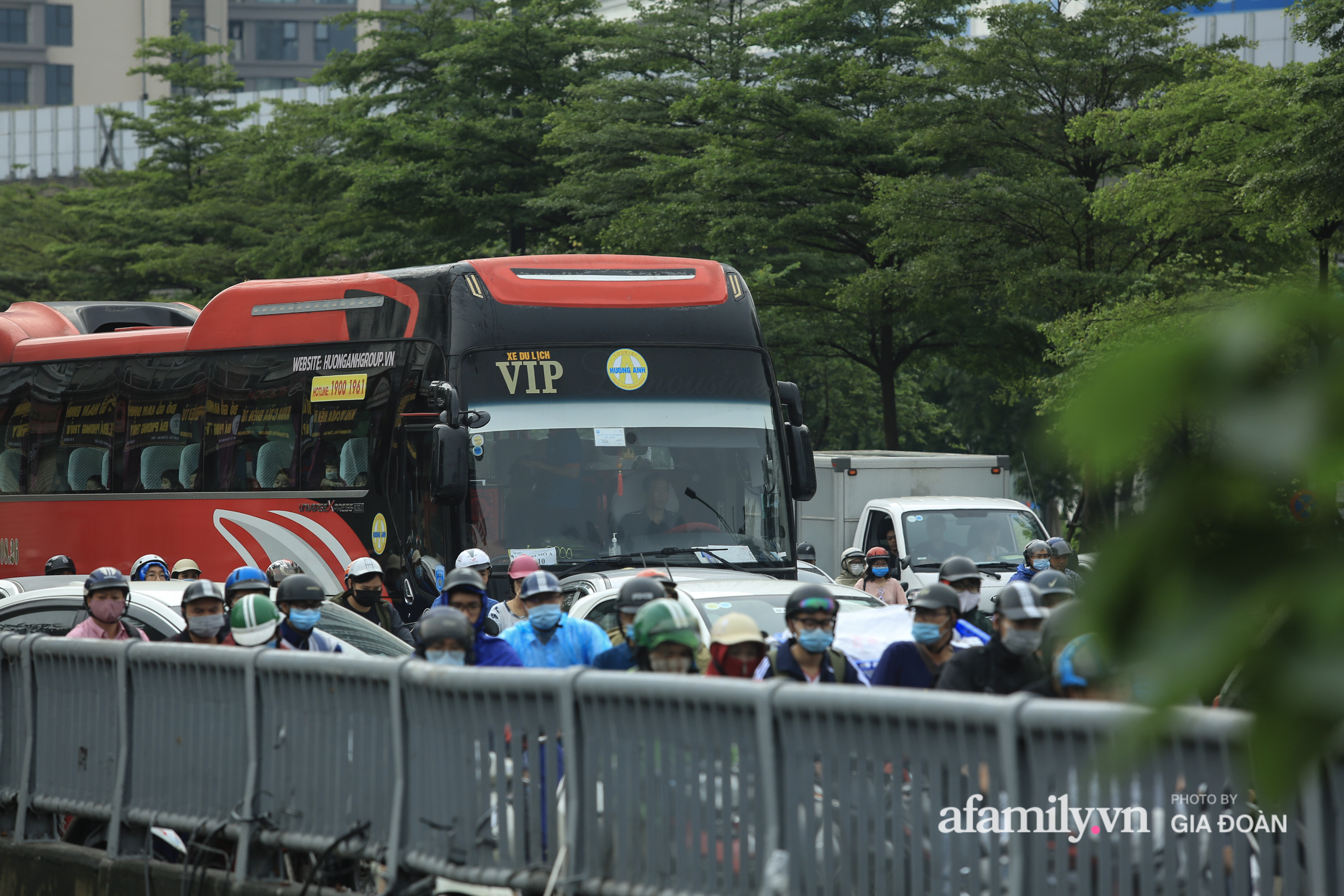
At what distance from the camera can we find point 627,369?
47.5ft

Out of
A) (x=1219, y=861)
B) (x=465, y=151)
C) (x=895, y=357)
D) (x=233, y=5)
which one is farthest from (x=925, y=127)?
(x=233, y=5)

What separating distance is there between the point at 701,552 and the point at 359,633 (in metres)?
4.84

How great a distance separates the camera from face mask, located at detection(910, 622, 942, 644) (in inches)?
302

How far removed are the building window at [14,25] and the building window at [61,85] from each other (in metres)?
1.75

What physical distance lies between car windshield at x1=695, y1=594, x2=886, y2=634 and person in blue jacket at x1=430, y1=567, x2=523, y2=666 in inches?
51.8

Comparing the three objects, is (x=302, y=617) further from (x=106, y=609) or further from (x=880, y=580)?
(x=880, y=580)

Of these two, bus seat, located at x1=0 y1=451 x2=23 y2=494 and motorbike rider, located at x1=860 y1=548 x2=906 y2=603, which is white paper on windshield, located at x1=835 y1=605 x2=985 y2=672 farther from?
bus seat, located at x1=0 y1=451 x2=23 y2=494

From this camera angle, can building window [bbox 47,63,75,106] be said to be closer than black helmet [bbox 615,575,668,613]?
No

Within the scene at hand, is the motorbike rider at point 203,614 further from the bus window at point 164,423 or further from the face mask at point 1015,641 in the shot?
the bus window at point 164,423

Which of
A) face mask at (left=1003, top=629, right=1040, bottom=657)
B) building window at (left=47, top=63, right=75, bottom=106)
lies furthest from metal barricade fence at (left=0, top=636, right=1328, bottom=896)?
building window at (left=47, top=63, right=75, bottom=106)

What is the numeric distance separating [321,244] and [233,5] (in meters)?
97.5

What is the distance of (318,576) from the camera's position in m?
15.0

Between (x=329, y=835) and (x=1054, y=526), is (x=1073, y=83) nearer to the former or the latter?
(x=329, y=835)
